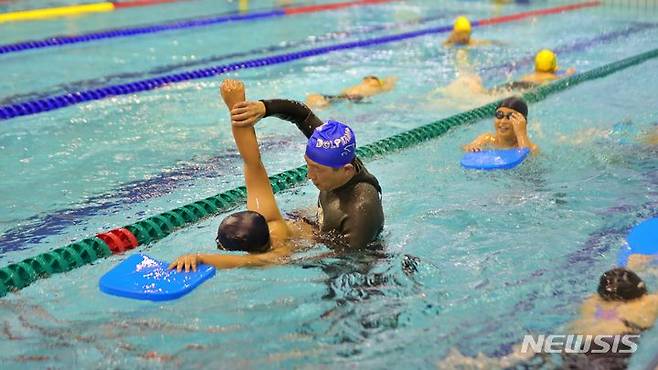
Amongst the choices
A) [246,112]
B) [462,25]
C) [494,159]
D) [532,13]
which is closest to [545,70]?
[462,25]

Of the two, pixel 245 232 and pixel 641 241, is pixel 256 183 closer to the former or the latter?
pixel 245 232

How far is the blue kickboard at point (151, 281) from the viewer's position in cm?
284

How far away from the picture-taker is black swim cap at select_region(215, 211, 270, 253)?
3027mm

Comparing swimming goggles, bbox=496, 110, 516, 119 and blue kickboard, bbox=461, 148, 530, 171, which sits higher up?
swimming goggles, bbox=496, 110, 516, 119

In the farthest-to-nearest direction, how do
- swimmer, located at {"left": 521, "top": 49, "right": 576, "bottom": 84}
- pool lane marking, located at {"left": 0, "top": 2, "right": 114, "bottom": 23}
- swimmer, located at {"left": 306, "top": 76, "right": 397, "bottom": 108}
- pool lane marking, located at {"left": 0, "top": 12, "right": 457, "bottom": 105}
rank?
pool lane marking, located at {"left": 0, "top": 2, "right": 114, "bottom": 23}
swimmer, located at {"left": 521, "top": 49, "right": 576, "bottom": 84}
pool lane marking, located at {"left": 0, "top": 12, "right": 457, "bottom": 105}
swimmer, located at {"left": 306, "top": 76, "right": 397, "bottom": 108}

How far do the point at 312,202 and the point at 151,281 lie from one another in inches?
57.4

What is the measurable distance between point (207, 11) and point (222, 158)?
8.02 meters

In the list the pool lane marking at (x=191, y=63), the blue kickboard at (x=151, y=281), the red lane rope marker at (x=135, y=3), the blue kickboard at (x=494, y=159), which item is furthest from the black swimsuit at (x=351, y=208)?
the red lane rope marker at (x=135, y=3)

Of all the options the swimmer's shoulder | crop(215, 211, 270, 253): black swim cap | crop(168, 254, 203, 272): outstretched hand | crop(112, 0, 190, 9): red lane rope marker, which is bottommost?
crop(112, 0, 190, 9): red lane rope marker

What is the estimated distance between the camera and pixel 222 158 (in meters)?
5.10

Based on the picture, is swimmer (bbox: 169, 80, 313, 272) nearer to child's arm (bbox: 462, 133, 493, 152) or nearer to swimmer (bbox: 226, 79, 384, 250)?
swimmer (bbox: 226, 79, 384, 250)

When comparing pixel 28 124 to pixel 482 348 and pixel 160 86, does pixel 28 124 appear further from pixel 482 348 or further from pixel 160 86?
pixel 482 348

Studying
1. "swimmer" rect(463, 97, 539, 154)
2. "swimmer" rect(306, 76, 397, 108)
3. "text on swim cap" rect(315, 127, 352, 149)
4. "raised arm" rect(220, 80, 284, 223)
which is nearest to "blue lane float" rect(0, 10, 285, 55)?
"swimmer" rect(306, 76, 397, 108)

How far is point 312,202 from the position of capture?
13.8 ft
